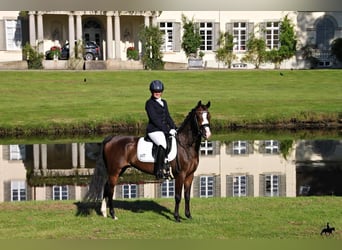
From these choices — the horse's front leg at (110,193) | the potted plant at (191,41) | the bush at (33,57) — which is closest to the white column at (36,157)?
the horse's front leg at (110,193)

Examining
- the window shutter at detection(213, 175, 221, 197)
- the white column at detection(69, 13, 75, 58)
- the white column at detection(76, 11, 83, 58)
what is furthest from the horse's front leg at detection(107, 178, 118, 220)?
the white column at detection(69, 13, 75, 58)

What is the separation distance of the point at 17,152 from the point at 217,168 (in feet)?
19.9

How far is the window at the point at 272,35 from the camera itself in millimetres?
36000

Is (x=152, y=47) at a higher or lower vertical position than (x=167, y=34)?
lower

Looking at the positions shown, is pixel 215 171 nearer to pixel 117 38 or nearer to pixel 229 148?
pixel 229 148

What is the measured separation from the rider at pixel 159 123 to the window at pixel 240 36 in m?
30.1

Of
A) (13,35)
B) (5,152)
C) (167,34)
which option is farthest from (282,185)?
(13,35)

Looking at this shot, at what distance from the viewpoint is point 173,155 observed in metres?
6.54

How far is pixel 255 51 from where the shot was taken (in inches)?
1396

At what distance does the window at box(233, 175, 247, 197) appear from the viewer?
10555mm

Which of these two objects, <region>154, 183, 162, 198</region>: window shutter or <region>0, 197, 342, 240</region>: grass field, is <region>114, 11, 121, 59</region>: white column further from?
<region>0, 197, 342, 240</region>: grass field

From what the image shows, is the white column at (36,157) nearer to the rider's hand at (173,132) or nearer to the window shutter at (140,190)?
the window shutter at (140,190)

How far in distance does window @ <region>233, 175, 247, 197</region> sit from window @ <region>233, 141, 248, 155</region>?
12.2 ft

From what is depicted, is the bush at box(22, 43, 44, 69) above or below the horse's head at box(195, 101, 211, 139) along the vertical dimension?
above
